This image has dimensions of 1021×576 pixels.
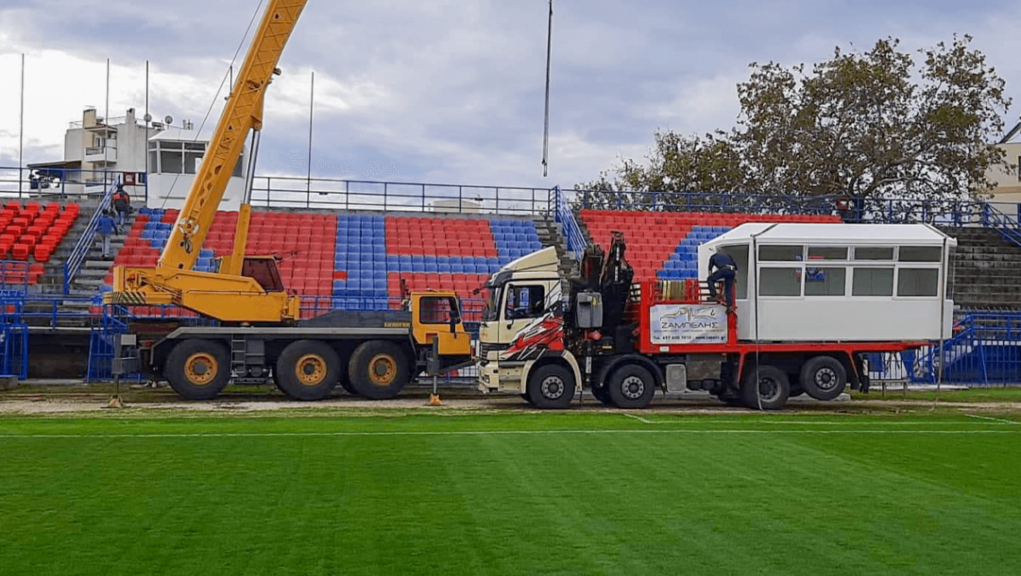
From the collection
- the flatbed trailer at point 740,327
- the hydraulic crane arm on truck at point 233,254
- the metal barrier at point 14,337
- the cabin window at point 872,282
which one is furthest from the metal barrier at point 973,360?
the metal barrier at point 14,337

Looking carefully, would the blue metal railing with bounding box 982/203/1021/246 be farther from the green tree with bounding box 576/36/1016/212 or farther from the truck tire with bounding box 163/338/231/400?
the truck tire with bounding box 163/338/231/400

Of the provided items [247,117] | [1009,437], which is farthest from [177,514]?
[247,117]

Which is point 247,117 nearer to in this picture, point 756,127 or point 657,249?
point 657,249

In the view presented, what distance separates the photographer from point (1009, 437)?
56.0 ft

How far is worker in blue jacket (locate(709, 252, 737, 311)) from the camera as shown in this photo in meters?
23.1

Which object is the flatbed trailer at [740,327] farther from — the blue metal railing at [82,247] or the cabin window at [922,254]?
the blue metal railing at [82,247]

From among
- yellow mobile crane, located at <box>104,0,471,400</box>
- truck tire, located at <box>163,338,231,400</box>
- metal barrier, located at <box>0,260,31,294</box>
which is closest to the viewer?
truck tire, located at <box>163,338,231,400</box>

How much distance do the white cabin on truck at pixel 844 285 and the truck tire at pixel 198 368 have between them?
10.8 m

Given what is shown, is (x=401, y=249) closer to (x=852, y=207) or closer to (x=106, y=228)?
(x=106, y=228)

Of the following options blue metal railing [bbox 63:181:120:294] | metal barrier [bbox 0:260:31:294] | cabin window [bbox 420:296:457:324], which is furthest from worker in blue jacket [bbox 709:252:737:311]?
metal barrier [bbox 0:260:31:294]

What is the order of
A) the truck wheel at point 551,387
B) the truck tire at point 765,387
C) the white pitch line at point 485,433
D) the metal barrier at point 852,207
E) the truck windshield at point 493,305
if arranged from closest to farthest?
1. the white pitch line at point 485,433
2. the truck wheel at point 551,387
3. the truck tire at point 765,387
4. the truck windshield at point 493,305
5. the metal barrier at point 852,207

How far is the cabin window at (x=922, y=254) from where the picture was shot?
23219 millimetres

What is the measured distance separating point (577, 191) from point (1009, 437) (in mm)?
25476

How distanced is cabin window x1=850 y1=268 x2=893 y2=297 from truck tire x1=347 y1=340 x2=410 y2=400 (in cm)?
953
